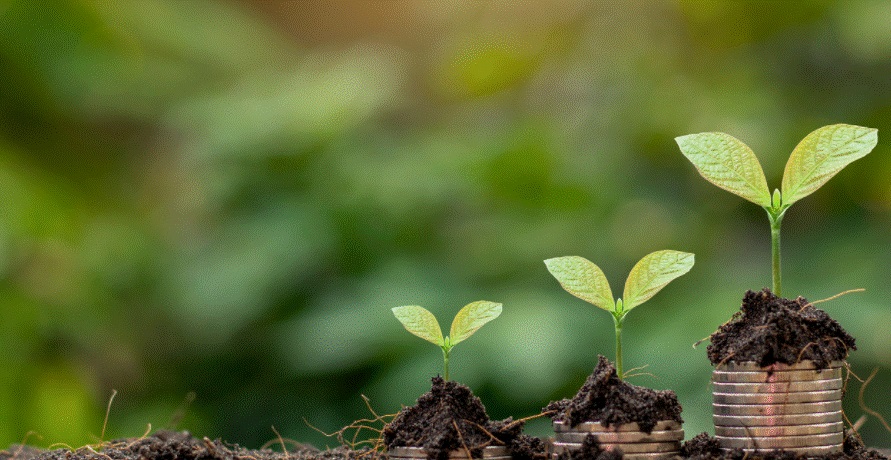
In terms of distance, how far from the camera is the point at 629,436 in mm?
760

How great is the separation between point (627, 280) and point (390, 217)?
2324mm

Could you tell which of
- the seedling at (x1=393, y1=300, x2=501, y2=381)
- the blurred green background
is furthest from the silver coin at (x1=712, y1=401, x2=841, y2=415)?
the blurred green background

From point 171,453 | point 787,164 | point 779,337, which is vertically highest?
point 787,164

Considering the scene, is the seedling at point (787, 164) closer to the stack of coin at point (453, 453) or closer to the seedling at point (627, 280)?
the seedling at point (627, 280)

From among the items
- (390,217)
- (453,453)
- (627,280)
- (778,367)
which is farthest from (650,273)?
(390,217)

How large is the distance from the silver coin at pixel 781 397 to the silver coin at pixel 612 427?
0.05 metres

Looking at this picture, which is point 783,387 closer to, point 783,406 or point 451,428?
point 783,406

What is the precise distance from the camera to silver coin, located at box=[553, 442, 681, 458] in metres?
0.76

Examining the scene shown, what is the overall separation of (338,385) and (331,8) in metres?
2.71

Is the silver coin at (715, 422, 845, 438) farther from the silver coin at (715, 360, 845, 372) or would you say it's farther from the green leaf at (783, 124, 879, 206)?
the green leaf at (783, 124, 879, 206)

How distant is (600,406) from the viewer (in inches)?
30.7

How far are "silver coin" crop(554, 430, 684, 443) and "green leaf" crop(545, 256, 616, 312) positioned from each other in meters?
0.11

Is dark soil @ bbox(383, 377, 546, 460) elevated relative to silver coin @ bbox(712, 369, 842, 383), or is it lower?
lower

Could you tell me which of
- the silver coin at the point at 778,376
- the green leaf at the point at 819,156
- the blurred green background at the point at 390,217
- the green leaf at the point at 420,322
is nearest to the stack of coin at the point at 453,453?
the green leaf at the point at 420,322
